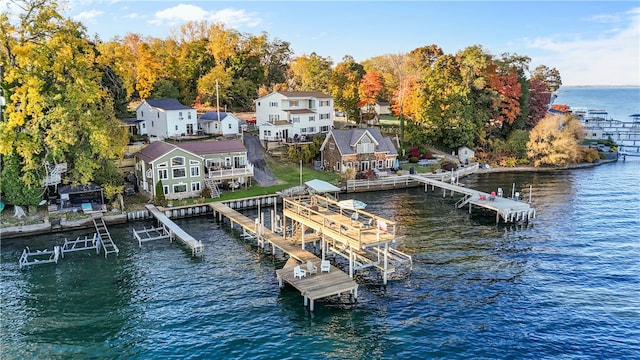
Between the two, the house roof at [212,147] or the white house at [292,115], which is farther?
the white house at [292,115]

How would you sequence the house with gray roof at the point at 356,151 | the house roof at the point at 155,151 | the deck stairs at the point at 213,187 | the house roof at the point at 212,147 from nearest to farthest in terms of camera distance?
1. the house roof at the point at 155,151
2. the deck stairs at the point at 213,187
3. the house roof at the point at 212,147
4. the house with gray roof at the point at 356,151

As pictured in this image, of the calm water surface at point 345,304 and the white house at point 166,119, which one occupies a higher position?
the white house at point 166,119

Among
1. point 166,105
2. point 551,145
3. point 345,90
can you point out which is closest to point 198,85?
point 166,105

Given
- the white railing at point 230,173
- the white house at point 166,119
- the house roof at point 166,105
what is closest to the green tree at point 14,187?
the white railing at point 230,173

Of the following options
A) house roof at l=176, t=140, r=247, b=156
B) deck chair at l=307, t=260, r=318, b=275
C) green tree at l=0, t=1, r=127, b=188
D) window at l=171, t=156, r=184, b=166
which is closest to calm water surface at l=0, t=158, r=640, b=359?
deck chair at l=307, t=260, r=318, b=275

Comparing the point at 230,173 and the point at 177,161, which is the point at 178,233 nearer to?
the point at 177,161

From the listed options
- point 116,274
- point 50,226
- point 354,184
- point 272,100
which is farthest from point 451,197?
point 50,226

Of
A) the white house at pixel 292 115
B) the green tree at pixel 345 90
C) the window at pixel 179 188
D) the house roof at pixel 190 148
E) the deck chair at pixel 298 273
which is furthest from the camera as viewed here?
the green tree at pixel 345 90

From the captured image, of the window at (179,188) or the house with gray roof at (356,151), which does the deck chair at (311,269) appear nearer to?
the window at (179,188)
